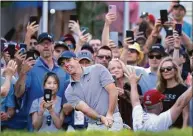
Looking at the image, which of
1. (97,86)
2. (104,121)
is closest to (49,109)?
(97,86)

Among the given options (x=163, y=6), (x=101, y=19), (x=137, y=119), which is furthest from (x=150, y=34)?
(x=137, y=119)

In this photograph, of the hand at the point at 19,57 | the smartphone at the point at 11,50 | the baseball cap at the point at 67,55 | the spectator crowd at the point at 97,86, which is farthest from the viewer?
the smartphone at the point at 11,50

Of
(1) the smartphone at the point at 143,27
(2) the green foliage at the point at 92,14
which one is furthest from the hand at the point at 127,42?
(2) the green foliage at the point at 92,14

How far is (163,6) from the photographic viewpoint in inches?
622

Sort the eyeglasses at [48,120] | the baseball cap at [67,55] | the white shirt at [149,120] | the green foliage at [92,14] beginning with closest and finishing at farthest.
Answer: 1. the white shirt at [149,120]
2. the eyeglasses at [48,120]
3. the baseball cap at [67,55]
4. the green foliage at [92,14]

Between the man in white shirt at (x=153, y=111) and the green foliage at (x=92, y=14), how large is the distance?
686 centimetres

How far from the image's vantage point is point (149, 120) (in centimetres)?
930

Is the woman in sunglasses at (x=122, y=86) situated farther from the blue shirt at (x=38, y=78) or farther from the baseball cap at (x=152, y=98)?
the baseball cap at (x=152, y=98)

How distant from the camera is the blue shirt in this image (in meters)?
11.0

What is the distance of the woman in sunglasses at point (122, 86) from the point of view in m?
10.7

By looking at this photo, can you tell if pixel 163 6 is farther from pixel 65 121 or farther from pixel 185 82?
pixel 65 121

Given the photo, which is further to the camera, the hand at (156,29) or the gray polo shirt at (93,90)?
the hand at (156,29)

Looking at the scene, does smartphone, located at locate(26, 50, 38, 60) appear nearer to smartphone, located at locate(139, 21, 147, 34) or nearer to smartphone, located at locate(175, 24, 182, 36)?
smartphone, located at locate(175, 24, 182, 36)

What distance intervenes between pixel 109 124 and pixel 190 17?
283 inches
